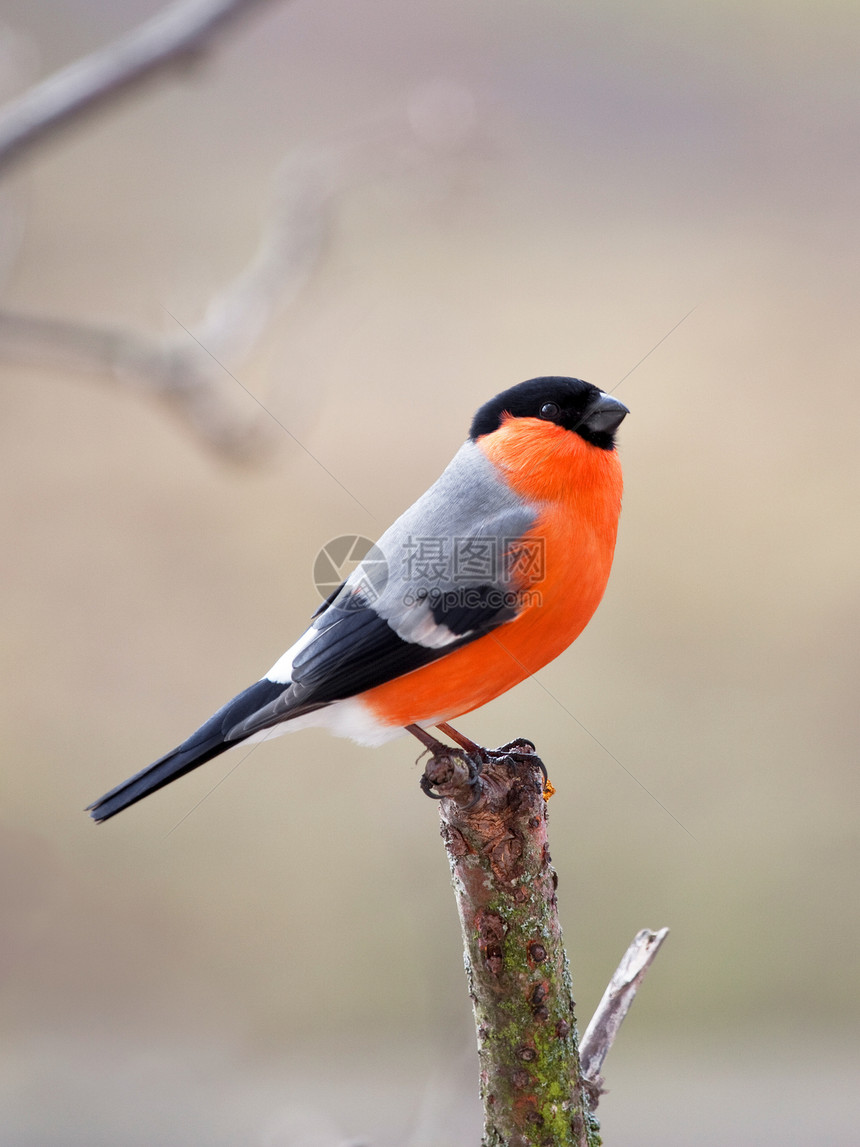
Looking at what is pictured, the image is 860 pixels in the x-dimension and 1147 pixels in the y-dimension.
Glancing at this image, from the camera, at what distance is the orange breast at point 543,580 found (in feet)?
6.01

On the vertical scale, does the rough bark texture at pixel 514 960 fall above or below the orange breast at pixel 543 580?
below

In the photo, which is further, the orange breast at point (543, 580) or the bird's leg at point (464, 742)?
the bird's leg at point (464, 742)

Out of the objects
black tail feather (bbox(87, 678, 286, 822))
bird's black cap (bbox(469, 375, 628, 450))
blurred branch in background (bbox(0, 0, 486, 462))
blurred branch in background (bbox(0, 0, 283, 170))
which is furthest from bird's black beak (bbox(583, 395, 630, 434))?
blurred branch in background (bbox(0, 0, 283, 170))

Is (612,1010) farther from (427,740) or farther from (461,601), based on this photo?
(461,601)

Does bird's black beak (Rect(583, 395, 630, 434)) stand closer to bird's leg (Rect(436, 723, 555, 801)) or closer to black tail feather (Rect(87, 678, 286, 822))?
bird's leg (Rect(436, 723, 555, 801))

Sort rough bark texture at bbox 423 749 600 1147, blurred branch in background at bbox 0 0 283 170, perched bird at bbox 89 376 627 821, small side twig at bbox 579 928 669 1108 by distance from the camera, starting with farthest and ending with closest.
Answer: perched bird at bbox 89 376 627 821 < small side twig at bbox 579 928 669 1108 < rough bark texture at bbox 423 749 600 1147 < blurred branch in background at bbox 0 0 283 170

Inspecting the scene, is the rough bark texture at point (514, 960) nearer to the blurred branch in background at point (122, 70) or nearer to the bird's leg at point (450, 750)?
the bird's leg at point (450, 750)

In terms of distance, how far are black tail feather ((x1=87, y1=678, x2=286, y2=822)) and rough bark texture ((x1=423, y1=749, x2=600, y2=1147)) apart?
42 centimetres

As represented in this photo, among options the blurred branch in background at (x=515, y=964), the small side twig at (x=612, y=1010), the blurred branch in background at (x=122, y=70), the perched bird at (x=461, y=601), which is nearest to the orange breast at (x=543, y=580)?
the perched bird at (x=461, y=601)

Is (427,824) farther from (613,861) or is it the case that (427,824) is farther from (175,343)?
(175,343)

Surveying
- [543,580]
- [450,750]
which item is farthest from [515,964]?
[543,580]

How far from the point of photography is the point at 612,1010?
5.77 feet

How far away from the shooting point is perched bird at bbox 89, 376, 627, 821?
1.82 metres

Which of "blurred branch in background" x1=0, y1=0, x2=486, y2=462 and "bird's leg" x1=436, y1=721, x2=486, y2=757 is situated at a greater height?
"blurred branch in background" x1=0, y1=0, x2=486, y2=462
